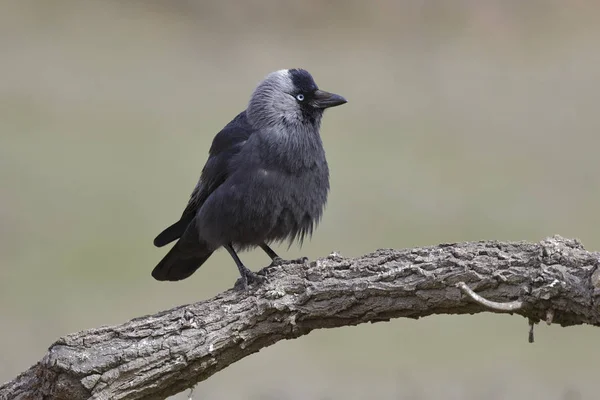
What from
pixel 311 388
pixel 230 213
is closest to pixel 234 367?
pixel 311 388

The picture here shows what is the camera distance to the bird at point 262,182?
540 cm

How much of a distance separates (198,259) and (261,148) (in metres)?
1.08

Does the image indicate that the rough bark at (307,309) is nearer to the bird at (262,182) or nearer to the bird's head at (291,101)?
the bird at (262,182)

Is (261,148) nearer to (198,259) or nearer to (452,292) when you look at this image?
(198,259)

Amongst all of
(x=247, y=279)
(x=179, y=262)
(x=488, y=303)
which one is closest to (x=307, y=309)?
(x=247, y=279)

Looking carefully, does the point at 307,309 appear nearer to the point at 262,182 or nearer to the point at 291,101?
the point at 262,182

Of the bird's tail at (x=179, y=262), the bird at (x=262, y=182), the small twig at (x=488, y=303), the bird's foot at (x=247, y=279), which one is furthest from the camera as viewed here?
the bird's tail at (x=179, y=262)

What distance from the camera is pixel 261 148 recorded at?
5.50m

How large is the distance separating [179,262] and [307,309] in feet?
6.45

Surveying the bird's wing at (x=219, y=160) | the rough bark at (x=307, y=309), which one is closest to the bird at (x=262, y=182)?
the bird's wing at (x=219, y=160)

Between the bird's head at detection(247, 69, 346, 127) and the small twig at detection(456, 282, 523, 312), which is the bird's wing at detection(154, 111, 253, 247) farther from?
the small twig at detection(456, 282, 523, 312)

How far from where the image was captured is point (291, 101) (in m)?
5.87

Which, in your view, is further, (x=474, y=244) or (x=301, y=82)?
(x=301, y=82)

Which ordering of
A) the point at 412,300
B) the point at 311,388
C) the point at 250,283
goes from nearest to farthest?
the point at 412,300, the point at 250,283, the point at 311,388
